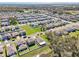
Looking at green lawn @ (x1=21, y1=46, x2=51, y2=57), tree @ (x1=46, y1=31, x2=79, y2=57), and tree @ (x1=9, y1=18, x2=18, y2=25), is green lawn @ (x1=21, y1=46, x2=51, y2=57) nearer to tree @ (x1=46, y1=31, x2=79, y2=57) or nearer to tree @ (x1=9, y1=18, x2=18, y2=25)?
tree @ (x1=46, y1=31, x2=79, y2=57)

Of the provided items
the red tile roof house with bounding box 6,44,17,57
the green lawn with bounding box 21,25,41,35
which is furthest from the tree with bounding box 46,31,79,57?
the red tile roof house with bounding box 6,44,17,57

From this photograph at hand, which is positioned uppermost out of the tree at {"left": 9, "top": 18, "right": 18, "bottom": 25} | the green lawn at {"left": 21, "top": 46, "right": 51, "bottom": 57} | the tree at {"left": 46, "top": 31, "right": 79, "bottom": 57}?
the tree at {"left": 9, "top": 18, "right": 18, "bottom": 25}

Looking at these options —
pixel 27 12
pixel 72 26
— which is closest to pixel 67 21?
pixel 72 26

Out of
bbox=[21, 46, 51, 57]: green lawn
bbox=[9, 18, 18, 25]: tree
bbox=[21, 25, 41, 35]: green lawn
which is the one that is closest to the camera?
bbox=[21, 46, 51, 57]: green lawn

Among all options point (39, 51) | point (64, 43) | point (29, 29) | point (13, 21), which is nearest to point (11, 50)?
point (39, 51)

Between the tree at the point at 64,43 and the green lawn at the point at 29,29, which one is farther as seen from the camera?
the green lawn at the point at 29,29

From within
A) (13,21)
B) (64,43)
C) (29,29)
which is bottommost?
(64,43)

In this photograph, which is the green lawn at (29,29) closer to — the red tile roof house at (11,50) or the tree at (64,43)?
the tree at (64,43)

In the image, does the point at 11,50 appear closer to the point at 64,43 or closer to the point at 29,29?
the point at 29,29

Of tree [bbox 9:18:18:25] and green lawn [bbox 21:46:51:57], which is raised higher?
tree [bbox 9:18:18:25]

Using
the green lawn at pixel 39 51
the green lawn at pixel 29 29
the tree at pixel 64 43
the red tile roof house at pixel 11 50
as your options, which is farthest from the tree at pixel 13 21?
the green lawn at pixel 39 51

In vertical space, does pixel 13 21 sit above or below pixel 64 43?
above
